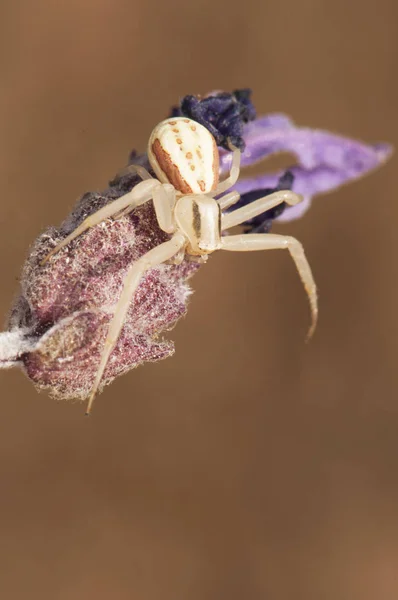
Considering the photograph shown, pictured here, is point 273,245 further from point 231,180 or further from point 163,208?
point 163,208

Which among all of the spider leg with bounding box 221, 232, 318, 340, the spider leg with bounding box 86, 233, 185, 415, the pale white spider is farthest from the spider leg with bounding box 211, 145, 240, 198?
the spider leg with bounding box 86, 233, 185, 415

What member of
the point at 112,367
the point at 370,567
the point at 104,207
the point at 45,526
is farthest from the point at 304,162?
the point at 370,567

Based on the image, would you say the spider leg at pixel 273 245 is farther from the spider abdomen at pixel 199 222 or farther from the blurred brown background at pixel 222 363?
the blurred brown background at pixel 222 363

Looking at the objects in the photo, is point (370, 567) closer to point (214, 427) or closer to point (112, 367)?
point (214, 427)

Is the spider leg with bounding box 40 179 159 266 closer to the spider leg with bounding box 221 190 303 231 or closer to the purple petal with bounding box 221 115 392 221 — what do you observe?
the spider leg with bounding box 221 190 303 231

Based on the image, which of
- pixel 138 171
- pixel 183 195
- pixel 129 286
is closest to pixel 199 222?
pixel 183 195

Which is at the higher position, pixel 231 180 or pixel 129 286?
pixel 231 180
